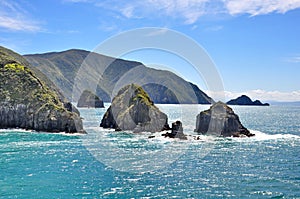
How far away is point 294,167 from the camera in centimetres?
6378

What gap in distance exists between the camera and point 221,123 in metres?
117

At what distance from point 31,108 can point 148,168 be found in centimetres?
8174

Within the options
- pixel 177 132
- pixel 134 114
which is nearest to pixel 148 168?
pixel 177 132

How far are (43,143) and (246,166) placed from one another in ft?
186

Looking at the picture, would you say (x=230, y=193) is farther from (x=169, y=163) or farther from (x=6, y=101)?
(x=6, y=101)

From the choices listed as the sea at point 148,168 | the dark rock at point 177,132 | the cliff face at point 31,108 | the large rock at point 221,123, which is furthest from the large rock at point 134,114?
the sea at point 148,168

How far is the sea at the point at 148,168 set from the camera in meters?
47.4

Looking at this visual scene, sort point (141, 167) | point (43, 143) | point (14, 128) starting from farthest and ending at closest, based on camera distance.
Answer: point (14, 128) < point (43, 143) < point (141, 167)

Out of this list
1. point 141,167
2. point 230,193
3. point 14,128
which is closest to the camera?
point 230,193

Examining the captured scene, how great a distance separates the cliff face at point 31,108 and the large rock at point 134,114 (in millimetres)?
18955

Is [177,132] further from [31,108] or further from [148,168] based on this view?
[31,108]

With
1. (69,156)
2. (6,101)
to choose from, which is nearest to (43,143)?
(69,156)

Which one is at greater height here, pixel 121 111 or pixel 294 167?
pixel 121 111

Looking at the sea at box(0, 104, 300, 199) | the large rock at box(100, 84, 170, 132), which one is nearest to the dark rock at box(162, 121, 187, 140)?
the sea at box(0, 104, 300, 199)
